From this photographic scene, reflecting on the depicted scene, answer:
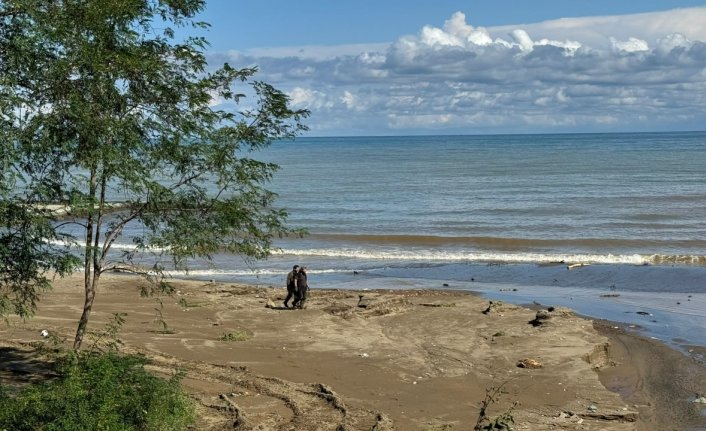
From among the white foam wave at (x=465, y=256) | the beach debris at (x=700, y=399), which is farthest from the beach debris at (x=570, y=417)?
the white foam wave at (x=465, y=256)

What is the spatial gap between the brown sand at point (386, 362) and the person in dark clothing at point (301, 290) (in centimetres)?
42

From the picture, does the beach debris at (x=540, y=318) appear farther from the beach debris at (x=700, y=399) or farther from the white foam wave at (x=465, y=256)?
the white foam wave at (x=465, y=256)

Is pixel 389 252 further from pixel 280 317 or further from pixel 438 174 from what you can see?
pixel 438 174

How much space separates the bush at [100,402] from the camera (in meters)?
10.3

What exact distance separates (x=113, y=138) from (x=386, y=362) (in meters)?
8.54

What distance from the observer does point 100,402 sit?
422 inches

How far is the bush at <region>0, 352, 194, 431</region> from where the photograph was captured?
10.3 meters

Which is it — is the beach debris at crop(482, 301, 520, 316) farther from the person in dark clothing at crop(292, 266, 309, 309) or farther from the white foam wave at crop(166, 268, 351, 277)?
the white foam wave at crop(166, 268, 351, 277)

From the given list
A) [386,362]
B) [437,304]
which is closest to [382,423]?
[386,362]

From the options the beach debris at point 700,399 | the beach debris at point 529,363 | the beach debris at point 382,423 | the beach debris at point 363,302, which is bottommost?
the beach debris at point 382,423

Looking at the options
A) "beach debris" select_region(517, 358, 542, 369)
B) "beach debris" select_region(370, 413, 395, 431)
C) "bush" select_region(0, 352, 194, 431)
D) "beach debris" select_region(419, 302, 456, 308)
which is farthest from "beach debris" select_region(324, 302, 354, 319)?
"bush" select_region(0, 352, 194, 431)

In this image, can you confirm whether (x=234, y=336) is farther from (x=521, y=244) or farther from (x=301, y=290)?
(x=521, y=244)

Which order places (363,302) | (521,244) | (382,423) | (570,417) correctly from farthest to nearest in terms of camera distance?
(521,244), (363,302), (570,417), (382,423)

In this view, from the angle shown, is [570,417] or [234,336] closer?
[570,417]
